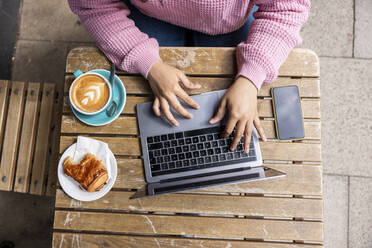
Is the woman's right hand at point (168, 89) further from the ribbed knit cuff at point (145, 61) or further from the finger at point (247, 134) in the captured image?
the finger at point (247, 134)

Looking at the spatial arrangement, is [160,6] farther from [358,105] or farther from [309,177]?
[358,105]

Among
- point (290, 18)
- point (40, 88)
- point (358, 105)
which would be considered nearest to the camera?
point (290, 18)

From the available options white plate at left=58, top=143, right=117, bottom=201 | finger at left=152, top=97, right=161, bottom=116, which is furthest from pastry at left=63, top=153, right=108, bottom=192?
finger at left=152, top=97, right=161, bottom=116

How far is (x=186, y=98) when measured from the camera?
0.88 metres

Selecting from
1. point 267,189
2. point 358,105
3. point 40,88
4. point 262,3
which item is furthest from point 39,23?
point 358,105

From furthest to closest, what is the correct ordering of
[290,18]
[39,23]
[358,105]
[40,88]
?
[39,23]
[358,105]
[40,88]
[290,18]

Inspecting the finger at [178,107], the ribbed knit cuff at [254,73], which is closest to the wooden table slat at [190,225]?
the finger at [178,107]

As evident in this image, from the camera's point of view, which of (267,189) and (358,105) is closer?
(267,189)

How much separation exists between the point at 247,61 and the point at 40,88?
0.92 m

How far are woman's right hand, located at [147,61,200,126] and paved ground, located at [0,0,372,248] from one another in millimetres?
1012

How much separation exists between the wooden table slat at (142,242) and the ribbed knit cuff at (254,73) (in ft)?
1.75

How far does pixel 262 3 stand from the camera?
87cm

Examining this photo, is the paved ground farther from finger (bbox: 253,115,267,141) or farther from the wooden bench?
finger (bbox: 253,115,267,141)

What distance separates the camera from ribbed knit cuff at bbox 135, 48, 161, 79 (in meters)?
0.88
